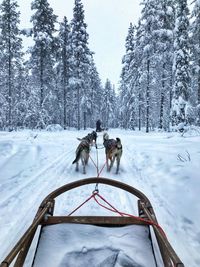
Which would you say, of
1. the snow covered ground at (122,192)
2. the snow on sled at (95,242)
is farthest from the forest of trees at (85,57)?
the snow on sled at (95,242)

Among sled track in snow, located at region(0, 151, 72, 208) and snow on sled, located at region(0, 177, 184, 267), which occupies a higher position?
snow on sled, located at region(0, 177, 184, 267)

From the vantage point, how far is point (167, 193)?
17.5 ft

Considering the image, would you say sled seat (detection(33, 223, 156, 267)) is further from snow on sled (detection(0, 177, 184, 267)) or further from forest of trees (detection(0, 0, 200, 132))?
forest of trees (detection(0, 0, 200, 132))

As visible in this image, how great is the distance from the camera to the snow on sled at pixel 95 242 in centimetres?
225

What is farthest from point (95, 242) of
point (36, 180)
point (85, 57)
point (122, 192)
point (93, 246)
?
point (85, 57)

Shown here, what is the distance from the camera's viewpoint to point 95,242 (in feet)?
8.60

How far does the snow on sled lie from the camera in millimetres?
2248

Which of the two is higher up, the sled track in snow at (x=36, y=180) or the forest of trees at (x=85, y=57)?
the forest of trees at (x=85, y=57)

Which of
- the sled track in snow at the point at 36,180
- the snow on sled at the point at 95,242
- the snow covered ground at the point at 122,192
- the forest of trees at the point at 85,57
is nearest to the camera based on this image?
the snow on sled at the point at 95,242

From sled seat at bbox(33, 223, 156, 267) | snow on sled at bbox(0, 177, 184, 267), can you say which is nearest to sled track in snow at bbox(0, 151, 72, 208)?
snow on sled at bbox(0, 177, 184, 267)

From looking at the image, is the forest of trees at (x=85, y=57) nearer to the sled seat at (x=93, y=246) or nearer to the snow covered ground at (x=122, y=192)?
the snow covered ground at (x=122, y=192)

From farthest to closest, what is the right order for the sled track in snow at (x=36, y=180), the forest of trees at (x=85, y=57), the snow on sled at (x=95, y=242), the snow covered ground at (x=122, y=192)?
the forest of trees at (x=85, y=57) → the sled track in snow at (x=36, y=180) → the snow covered ground at (x=122, y=192) → the snow on sled at (x=95, y=242)

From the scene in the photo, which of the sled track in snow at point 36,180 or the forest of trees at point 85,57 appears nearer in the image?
the sled track in snow at point 36,180

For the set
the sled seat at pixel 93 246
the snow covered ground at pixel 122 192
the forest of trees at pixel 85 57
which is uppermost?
the forest of trees at pixel 85 57
